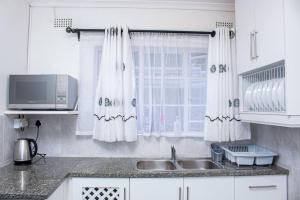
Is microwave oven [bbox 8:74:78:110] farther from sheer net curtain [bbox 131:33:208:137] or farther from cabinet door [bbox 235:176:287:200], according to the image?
cabinet door [bbox 235:176:287:200]

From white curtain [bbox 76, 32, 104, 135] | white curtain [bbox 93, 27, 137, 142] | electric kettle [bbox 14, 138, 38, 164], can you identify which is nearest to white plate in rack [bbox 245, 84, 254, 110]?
white curtain [bbox 93, 27, 137, 142]

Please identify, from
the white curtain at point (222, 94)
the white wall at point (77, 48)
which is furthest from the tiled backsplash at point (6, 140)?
the white curtain at point (222, 94)

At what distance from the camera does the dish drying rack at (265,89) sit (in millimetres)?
1526

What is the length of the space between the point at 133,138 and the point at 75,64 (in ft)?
3.22

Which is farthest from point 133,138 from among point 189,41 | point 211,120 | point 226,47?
point 226,47

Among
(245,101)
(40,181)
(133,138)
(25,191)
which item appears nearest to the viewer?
(25,191)

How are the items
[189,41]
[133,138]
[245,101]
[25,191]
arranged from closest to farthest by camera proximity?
1. [25,191]
2. [245,101]
3. [133,138]
4. [189,41]

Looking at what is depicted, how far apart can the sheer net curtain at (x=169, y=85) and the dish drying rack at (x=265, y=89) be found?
43 cm

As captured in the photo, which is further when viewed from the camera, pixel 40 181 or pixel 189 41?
pixel 189 41

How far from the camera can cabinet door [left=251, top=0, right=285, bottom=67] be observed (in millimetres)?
1446

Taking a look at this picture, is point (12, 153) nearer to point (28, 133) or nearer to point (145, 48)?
point (28, 133)

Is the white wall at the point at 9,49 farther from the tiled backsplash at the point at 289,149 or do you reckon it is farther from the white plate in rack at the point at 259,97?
the tiled backsplash at the point at 289,149

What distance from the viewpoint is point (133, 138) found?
2156 mm

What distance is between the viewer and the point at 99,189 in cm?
177
